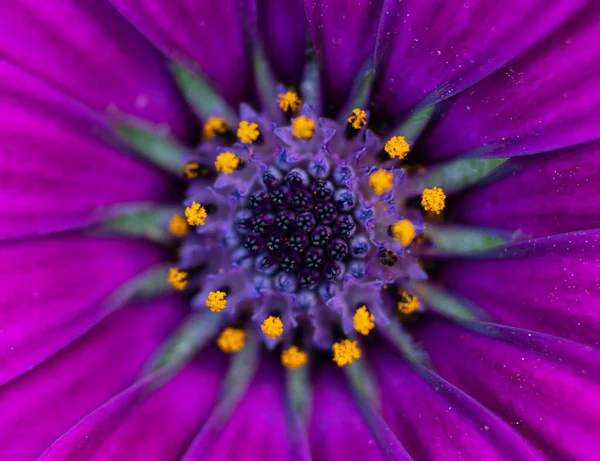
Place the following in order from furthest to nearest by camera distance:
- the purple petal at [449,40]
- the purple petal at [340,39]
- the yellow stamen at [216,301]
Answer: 1. the yellow stamen at [216,301]
2. the purple petal at [340,39]
3. the purple petal at [449,40]

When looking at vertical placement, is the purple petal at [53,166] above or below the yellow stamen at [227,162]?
above

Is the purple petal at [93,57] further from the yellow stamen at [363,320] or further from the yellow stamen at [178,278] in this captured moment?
the yellow stamen at [363,320]

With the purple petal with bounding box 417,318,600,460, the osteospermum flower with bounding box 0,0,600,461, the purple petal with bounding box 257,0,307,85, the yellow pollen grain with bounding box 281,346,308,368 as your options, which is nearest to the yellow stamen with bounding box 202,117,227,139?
the osteospermum flower with bounding box 0,0,600,461

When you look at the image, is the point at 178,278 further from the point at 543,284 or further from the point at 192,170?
the point at 543,284

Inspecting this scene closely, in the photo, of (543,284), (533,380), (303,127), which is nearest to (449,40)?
(303,127)

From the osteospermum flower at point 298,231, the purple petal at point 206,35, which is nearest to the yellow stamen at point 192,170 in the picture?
the osteospermum flower at point 298,231

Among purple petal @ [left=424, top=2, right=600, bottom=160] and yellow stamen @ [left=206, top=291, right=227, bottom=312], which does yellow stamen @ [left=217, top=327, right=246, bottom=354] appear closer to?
yellow stamen @ [left=206, top=291, right=227, bottom=312]
